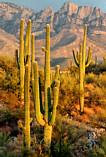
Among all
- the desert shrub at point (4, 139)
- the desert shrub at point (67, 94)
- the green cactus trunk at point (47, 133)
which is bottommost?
the desert shrub at point (67, 94)

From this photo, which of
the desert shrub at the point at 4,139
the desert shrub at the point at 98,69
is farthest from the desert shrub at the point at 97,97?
the desert shrub at the point at 4,139

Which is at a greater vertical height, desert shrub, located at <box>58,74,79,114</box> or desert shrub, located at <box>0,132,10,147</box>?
desert shrub, located at <box>0,132,10,147</box>

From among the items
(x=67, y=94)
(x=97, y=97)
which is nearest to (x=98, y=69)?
(x=97, y=97)

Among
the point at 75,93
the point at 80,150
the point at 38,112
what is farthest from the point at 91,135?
the point at 75,93

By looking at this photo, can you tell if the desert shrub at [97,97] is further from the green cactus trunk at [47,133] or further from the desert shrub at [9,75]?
the green cactus trunk at [47,133]

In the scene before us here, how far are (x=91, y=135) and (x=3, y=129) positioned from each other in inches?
133

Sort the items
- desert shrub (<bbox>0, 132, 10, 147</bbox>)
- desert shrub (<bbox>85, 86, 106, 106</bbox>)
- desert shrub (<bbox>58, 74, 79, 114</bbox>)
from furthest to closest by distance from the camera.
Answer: desert shrub (<bbox>85, 86, 106, 106</bbox>)
desert shrub (<bbox>58, 74, 79, 114</bbox>)
desert shrub (<bbox>0, 132, 10, 147</bbox>)

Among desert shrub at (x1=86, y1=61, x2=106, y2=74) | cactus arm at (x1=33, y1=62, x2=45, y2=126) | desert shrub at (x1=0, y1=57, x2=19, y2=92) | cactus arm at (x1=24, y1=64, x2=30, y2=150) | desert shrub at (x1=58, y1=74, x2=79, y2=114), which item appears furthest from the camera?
desert shrub at (x1=86, y1=61, x2=106, y2=74)

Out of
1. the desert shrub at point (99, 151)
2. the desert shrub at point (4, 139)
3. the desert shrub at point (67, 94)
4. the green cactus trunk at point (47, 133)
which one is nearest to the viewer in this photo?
the desert shrub at point (99, 151)

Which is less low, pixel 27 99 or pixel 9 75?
pixel 27 99

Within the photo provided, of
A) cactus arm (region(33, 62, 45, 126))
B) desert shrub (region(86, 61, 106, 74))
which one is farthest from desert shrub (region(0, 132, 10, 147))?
desert shrub (region(86, 61, 106, 74))

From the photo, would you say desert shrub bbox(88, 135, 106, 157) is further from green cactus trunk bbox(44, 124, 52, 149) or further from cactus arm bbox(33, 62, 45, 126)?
cactus arm bbox(33, 62, 45, 126)

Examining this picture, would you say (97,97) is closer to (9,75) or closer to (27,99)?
(9,75)

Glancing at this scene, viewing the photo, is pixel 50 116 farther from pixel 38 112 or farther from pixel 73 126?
pixel 73 126
